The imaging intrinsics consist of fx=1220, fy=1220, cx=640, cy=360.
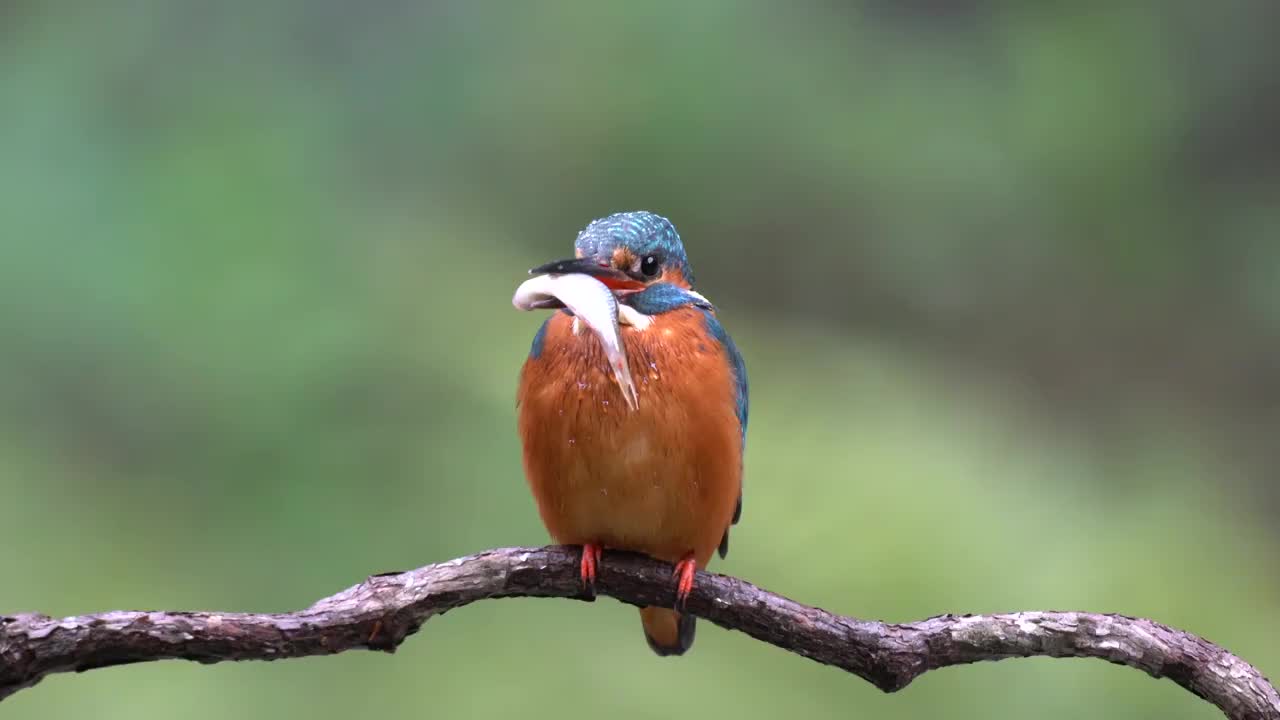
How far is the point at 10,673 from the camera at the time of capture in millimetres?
1599

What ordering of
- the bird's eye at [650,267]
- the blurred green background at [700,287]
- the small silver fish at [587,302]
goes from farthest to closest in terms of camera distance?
the blurred green background at [700,287] → the bird's eye at [650,267] → the small silver fish at [587,302]

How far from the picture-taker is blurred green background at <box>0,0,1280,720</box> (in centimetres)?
299

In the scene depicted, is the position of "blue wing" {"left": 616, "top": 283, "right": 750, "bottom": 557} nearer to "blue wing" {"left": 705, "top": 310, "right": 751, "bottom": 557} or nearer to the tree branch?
"blue wing" {"left": 705, "top": 310, "right": 751, "bottom": 557}

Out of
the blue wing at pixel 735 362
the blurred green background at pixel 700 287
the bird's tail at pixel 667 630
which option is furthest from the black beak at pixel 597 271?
the blurred green background at pixel 700 287

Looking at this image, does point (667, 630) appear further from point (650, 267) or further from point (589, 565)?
point (650, 267)

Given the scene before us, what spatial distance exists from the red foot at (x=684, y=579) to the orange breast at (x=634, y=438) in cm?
4

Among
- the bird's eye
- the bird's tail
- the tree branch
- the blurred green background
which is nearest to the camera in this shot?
the tree branch

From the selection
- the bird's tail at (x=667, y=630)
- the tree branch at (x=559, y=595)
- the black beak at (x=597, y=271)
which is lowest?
the bird's tail at (x=667, y=630)

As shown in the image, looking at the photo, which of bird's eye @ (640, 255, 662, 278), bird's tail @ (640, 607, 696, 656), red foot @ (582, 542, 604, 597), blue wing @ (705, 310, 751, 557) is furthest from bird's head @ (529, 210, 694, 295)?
bird's tail @ (640, 607, 696, 656)

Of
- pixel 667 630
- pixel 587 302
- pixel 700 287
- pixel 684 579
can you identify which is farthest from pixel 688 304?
pixel 700 287

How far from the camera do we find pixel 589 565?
80.0 inches

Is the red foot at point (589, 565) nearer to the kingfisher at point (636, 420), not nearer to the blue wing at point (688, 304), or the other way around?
the kingfisher at point (636, 420)

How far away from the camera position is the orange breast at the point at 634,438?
6.46ft

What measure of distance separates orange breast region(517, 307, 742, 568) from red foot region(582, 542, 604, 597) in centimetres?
2
